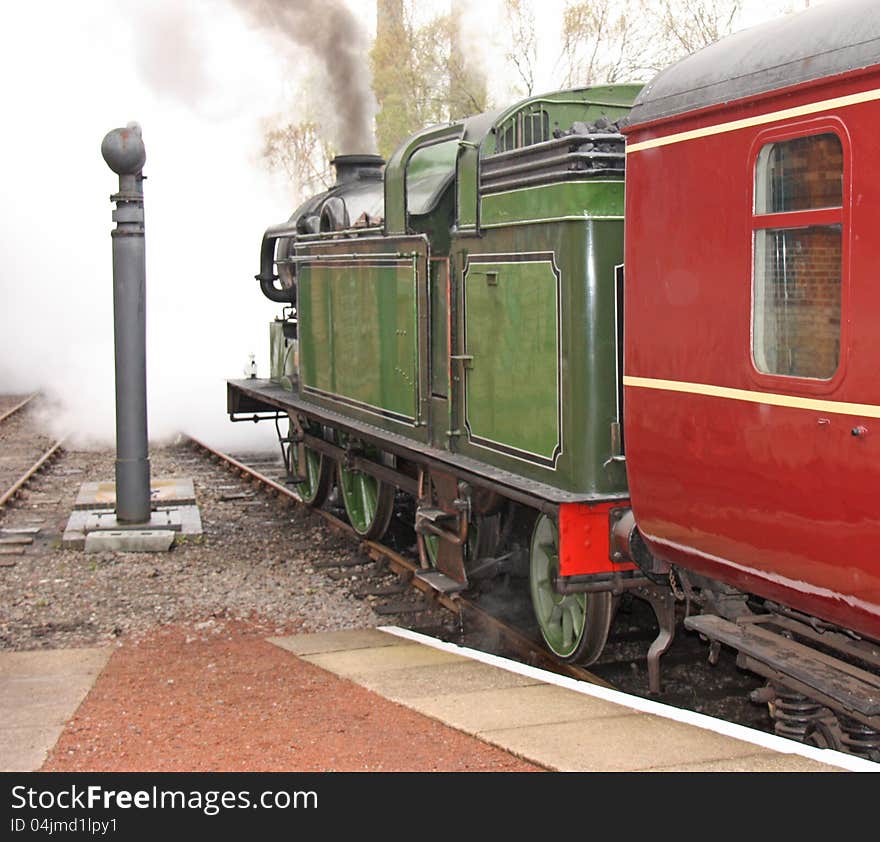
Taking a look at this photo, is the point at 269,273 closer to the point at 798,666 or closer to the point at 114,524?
the point at 114,524

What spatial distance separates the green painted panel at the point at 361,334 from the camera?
860 cm

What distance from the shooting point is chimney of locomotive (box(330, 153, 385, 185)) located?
12.0 metres

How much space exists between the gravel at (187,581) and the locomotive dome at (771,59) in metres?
4.08

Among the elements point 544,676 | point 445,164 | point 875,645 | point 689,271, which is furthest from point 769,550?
point 445,164

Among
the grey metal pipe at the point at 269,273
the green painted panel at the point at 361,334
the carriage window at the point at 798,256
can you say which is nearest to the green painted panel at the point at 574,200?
the carriage window at the point at 798,256

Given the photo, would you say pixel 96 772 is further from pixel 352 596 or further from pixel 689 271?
pixel 352 596

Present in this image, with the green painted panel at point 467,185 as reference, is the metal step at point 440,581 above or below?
below

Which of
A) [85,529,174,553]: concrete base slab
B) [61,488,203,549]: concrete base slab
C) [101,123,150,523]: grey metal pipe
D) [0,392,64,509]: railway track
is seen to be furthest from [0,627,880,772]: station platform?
[0,392,64,509]: railway track

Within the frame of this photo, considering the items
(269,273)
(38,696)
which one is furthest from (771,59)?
(269,273)

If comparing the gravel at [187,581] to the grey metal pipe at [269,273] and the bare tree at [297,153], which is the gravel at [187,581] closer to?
the grey metal pipe at [269,273]

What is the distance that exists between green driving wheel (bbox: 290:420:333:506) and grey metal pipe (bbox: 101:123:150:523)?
5.33ft

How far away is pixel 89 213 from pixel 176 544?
22968 mm

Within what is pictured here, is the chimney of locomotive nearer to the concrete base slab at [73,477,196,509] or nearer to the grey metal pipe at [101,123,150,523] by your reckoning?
the grey metal pipe at [101,123,150,523]

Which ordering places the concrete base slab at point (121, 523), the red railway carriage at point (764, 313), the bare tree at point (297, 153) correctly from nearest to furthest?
the red railway carriage at point (764, 313) → the concrete base slab at point (121, 523) → the bare tree at point (297, 153)
